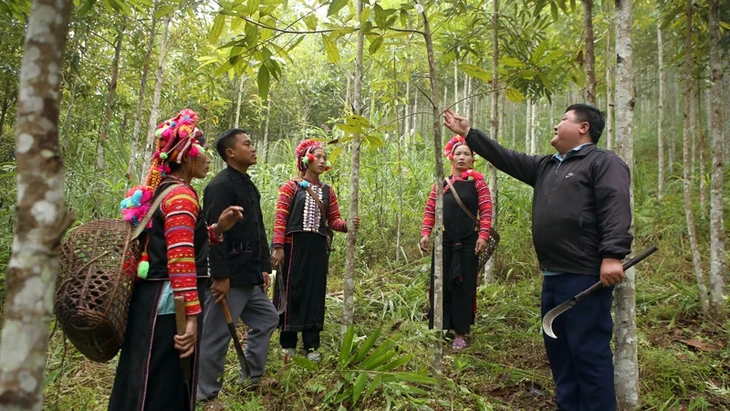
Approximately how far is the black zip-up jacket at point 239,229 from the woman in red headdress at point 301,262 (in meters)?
0.55

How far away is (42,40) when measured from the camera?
2.85ft

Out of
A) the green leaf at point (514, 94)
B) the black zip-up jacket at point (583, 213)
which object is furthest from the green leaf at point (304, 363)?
the green leaf at point (514, 94)

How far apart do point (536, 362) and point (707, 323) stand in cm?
157

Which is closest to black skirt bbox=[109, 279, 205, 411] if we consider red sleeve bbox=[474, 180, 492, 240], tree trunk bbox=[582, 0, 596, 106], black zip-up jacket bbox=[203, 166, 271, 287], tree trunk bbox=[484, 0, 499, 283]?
black zip-up jacket bbox=[203, 166, 271, 287]

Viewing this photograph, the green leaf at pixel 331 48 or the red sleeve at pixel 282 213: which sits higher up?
the green leaf at pixel 331 48

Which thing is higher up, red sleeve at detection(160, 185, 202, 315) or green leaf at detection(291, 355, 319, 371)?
red sleeve at detection(160, 185, 202, 315)

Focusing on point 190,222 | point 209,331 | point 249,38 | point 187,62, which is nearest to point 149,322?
point 190,222

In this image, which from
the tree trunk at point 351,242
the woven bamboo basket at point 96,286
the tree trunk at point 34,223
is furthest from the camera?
the tree trunk at point 351,242

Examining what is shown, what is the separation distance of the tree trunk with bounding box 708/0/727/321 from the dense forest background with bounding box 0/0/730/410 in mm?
12

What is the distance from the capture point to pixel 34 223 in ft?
2.72

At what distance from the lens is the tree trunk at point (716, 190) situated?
370 centimetres

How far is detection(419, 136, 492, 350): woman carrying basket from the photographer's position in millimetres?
3885

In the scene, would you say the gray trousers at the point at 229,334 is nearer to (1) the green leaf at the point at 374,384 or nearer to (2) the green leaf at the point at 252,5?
(1) the green leaf at the point at 374,384

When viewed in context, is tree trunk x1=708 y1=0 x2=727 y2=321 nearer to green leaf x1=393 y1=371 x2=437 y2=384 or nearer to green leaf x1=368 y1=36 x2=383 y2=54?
green leaf x1=393 y1=371 x2=437 y2=384
